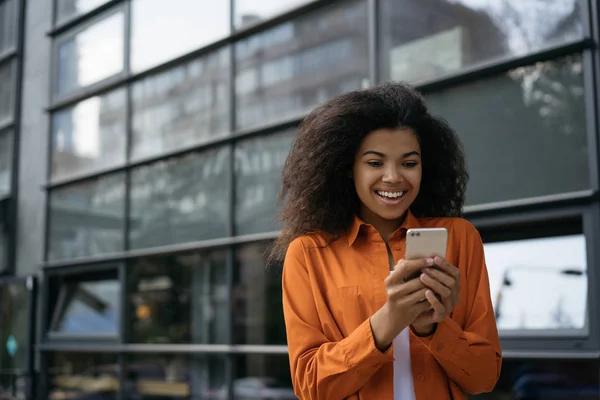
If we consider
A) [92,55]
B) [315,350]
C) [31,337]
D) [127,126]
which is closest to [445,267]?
[315,350]

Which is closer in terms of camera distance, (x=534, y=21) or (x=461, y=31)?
(x=534, y=21)

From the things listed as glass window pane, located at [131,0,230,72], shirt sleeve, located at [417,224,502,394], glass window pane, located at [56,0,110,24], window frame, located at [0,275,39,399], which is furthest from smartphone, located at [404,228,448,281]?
window frame, located at [0,275,39,399]

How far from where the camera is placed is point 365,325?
2.14m

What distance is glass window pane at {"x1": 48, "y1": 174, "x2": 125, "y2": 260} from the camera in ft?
29.3

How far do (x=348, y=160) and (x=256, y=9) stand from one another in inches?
212

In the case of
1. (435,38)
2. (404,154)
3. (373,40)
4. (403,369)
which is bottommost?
(403,369)

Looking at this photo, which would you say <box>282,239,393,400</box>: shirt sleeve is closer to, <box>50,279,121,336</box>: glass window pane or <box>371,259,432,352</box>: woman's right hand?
<box>371,259,432,352</box>: woman's right hand

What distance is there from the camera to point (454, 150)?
8.71 ft

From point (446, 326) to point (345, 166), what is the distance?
669 millimetres

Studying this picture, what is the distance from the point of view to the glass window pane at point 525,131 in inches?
200

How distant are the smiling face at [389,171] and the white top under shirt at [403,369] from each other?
0.37m

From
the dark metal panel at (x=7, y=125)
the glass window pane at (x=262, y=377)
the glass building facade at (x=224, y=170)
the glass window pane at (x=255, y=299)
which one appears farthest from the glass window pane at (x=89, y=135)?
the glass window pane at (x=262, y=377)

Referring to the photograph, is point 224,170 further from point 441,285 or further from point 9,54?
point 441,285

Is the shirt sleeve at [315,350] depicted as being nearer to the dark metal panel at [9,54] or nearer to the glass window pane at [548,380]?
the glass window pane at [548,380]
